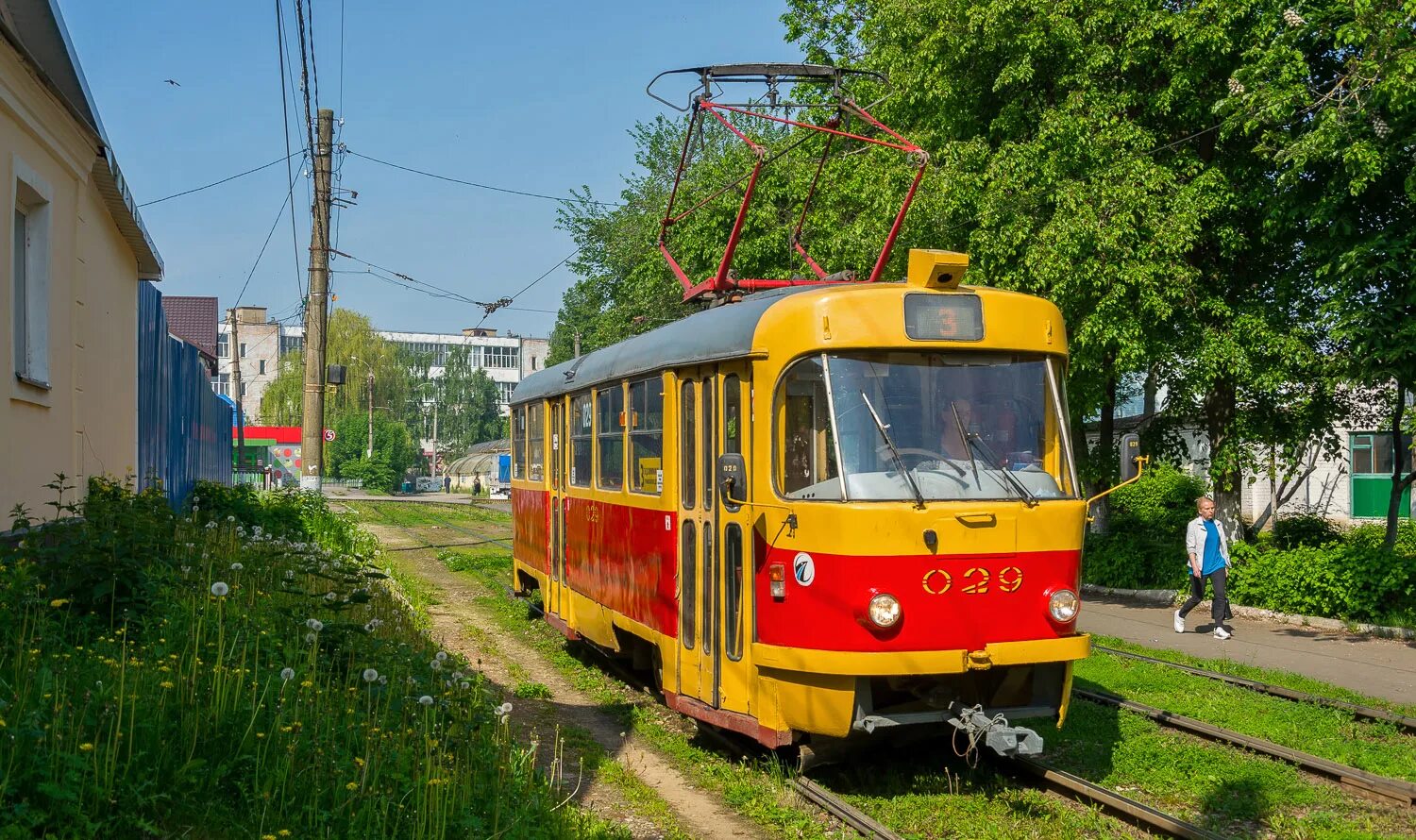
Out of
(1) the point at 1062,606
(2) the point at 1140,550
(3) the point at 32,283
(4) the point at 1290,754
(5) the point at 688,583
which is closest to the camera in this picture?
(1) the point at 1062,606

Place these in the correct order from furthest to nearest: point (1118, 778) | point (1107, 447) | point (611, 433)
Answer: point (1107, 447) < point (611, 433) < point (1118, 778)

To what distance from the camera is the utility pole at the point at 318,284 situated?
2231 centimetres

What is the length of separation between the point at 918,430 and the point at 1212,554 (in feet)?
28.7

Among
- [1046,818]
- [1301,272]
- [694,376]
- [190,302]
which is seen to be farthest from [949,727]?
[190,302]

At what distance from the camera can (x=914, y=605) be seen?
687 centimetres

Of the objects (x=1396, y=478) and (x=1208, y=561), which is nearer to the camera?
(x=1208, y=561)

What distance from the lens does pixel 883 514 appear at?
684 centimetres

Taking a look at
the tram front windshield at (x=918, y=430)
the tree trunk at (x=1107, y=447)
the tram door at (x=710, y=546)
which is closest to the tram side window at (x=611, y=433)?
the tram door at (x=710, y=546)

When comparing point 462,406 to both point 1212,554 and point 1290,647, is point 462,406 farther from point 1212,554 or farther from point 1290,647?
point 1290,647

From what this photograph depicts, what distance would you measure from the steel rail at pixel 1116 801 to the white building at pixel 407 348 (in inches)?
3829

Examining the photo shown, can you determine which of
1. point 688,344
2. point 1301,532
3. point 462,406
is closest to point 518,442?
point 688,344

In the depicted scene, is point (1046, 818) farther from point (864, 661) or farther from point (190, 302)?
point (190, 302)

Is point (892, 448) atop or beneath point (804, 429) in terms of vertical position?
beneath

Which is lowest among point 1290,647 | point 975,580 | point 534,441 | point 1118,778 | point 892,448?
point 1290,647
